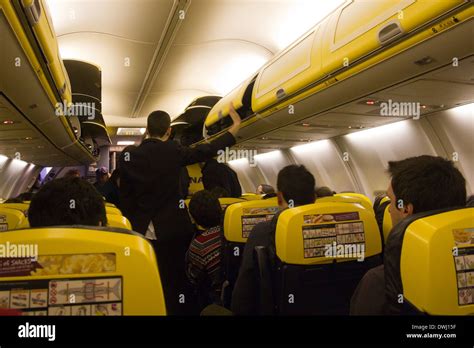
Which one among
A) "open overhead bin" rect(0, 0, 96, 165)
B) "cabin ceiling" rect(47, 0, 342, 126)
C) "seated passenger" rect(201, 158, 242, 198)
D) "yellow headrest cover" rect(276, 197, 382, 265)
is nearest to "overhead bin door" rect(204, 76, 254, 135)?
"cabin ceiling" rect(47, 0, 342, 126)

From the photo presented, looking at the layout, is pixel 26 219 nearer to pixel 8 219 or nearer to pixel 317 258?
pixel 8 219

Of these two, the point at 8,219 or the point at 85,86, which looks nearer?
the point at 8,219

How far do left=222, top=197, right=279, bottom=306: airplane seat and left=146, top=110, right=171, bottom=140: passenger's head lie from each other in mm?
826

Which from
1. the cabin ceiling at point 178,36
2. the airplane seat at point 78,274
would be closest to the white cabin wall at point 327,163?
the cabin ceiling at point 178,36

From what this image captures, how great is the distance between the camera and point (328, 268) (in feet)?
7.39

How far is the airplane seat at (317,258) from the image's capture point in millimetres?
2139

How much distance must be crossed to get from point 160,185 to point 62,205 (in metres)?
1.36

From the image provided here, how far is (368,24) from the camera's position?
3.00 metres

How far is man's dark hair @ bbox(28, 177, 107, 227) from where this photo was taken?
1618 millimetres

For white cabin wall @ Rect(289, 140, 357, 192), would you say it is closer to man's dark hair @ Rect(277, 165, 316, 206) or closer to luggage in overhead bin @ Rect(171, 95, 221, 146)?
luggage in overhead bin @ Rect(171, 95, 221, 146)

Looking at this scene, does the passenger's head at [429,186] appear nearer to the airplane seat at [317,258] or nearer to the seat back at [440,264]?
the seat back at [440,264]

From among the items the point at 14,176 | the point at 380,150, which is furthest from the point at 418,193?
the point at 14,176

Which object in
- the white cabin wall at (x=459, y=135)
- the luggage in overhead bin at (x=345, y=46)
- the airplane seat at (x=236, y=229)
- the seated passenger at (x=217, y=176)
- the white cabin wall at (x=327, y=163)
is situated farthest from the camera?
the white cabin wall at (x=327, y=163)

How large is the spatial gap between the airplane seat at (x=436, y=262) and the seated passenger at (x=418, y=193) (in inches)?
9.1
